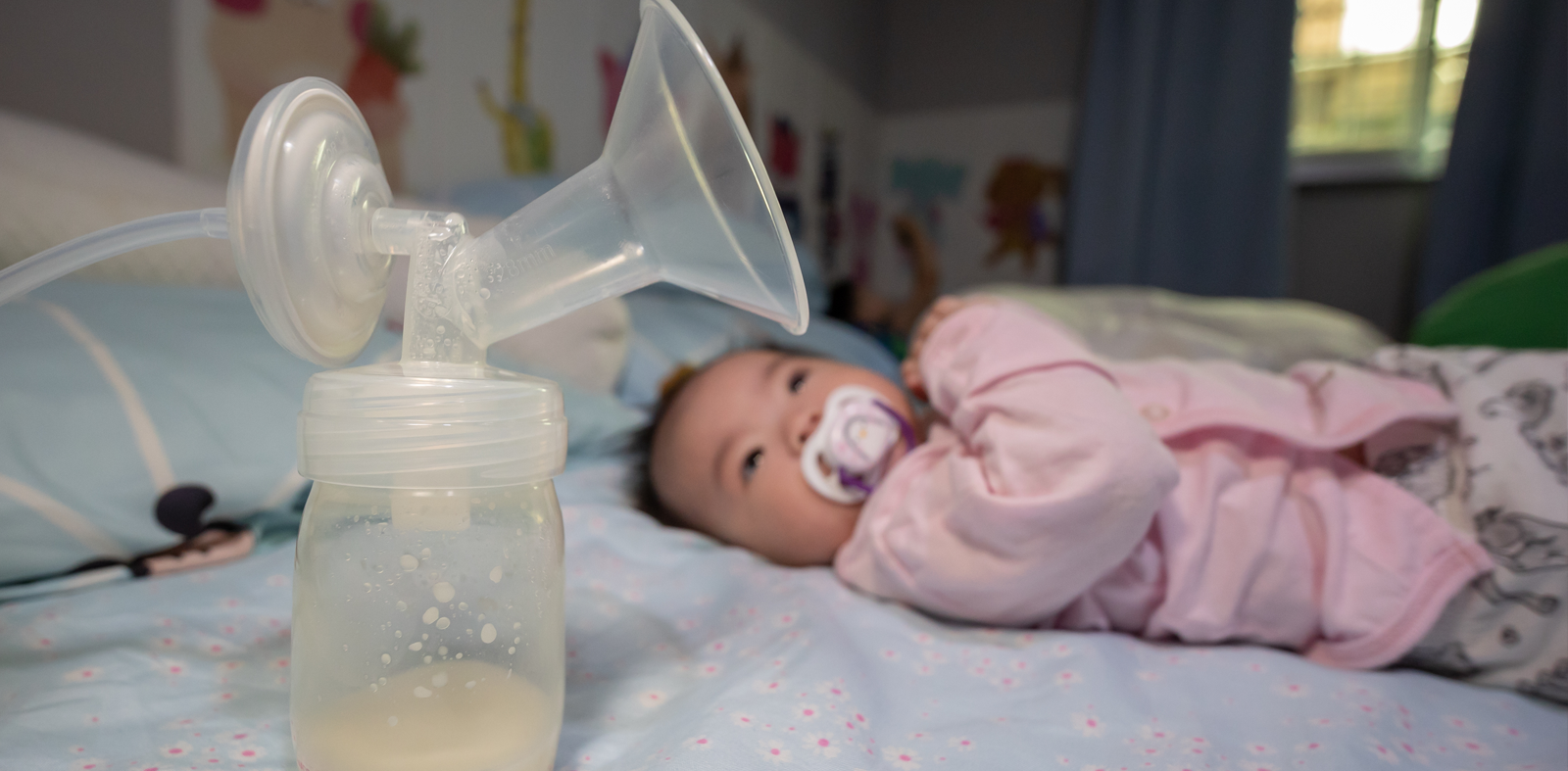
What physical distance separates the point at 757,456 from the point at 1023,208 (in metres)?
2.66

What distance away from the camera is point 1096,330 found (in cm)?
185

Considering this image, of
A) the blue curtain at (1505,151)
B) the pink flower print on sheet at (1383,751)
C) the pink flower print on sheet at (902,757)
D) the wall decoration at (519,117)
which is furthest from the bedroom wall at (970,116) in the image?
the pink flower print on sheet at (902,757)

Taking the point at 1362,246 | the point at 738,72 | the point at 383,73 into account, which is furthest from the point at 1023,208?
the point at 383,73

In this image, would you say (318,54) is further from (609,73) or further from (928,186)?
(928,186)

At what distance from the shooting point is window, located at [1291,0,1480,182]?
268 cm

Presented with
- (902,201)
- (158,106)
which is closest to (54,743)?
(158,106)

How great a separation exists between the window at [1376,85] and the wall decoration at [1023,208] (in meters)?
0.82

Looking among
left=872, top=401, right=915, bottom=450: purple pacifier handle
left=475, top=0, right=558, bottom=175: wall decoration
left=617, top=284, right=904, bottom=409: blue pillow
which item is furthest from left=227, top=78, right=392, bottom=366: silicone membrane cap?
left=475, top=0, right=558, bottom=175: wall decoration

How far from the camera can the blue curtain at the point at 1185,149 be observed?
2.83 metres

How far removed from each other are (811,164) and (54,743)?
2733mm

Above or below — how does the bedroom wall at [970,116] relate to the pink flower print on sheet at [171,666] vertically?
above

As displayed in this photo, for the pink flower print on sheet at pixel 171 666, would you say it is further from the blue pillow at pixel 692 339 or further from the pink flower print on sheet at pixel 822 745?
the blue pillow at pixel 692 339

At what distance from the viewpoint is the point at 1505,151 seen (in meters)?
2.51

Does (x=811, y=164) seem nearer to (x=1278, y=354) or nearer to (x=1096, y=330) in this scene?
(x=1096, y=330)
